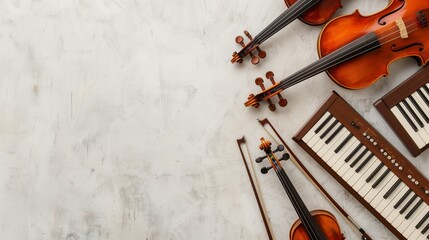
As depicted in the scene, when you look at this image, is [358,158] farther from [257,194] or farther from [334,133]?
[257,194]

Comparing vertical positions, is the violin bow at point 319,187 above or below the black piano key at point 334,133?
below

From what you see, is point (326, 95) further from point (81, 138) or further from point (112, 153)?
point (81, 138)

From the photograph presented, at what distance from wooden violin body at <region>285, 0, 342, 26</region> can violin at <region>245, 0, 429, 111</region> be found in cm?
Answer: 15

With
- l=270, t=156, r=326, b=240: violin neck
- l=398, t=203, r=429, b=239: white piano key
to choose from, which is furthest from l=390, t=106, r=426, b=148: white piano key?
l=270, t=156, r=326, b=240: violin neck

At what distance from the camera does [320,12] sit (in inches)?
89.4

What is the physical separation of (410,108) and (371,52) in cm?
47

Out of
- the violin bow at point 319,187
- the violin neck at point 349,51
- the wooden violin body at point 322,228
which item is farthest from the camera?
the violin bow at point 319,187

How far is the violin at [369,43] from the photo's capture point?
82.2 inches

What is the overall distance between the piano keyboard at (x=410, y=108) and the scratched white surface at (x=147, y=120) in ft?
0.43

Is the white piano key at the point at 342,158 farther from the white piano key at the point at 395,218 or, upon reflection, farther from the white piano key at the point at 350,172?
the white piano key at the point at 395,218

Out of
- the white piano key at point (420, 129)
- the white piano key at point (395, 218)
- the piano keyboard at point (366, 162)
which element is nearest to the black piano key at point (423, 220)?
the piano keyboard at point (366, 162)

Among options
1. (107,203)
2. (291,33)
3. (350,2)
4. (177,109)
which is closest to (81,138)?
(107,203)

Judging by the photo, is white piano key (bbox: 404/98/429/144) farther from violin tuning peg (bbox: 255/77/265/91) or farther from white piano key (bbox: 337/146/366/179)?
violin tuning peg (bbox: 255/77/265/91)

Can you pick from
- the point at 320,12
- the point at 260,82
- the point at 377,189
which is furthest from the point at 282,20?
the point at 377,189
